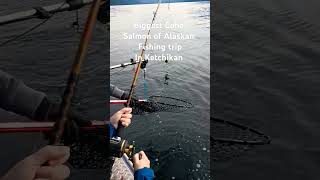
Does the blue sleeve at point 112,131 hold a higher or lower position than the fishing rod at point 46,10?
lower

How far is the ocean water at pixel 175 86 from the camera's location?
5.52 m

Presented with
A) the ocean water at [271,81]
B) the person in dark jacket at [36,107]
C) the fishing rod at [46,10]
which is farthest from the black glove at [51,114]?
the ocean water at [271,81]

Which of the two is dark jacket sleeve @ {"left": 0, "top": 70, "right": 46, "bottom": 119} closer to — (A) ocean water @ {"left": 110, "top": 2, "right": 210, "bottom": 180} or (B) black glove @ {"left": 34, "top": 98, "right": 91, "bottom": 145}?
(B) black glove @ {"left": 34, "top": 98, "right": 91, "bottom": 145}

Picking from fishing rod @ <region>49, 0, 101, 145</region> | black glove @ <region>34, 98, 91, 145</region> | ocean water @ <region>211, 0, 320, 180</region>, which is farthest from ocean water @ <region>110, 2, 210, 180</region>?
fishing rod @ <region>49, 0, 101, 145</region>

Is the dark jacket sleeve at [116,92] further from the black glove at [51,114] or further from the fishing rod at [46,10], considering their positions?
the fishing rod at [46,10]

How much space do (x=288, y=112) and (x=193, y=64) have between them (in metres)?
3.72

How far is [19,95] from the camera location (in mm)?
4836

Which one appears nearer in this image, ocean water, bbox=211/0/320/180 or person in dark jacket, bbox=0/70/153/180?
person in dark jacket, bbox=0/70/153/180

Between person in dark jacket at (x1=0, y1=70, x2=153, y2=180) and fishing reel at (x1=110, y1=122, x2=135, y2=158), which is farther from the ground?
person in dark jacket at (x1=0, y1=70, x2=153, y2=180)

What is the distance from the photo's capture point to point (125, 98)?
18.4ft

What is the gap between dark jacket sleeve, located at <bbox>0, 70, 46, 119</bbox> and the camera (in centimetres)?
475

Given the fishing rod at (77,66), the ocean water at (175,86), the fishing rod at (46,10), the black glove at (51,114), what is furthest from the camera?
the fishing rod at (46,10)

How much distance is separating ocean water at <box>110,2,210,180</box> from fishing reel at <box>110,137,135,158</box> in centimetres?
9

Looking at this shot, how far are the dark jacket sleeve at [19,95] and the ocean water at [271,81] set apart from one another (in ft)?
12.1
